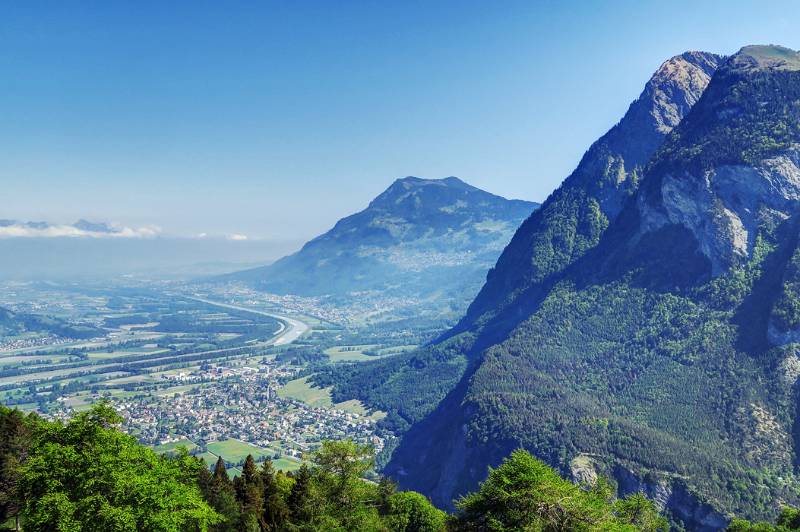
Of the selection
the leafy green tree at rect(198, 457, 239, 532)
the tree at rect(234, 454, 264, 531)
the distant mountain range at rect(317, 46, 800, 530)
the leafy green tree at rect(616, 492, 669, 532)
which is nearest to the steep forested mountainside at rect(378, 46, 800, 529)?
the distant mountain range at rect(317, 46, 800, 530)

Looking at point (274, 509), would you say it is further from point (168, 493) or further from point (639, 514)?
point (639, 514)

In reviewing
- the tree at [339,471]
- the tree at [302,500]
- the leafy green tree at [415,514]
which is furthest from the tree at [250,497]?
the leafy green tree at [415,514]

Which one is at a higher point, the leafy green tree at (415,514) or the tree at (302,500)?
the tree at (302,500)

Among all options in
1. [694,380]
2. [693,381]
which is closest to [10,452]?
[693,381]

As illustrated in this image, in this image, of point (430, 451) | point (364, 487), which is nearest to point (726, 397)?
point (430, 451)

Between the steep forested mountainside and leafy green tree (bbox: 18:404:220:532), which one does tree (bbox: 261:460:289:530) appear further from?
the steep forested mountainside

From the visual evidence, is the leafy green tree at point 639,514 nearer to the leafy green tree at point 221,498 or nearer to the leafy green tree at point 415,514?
A: the leafy green tree at point 415,514
